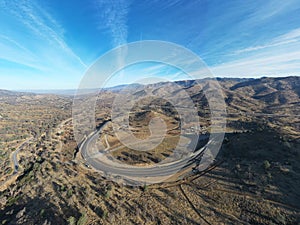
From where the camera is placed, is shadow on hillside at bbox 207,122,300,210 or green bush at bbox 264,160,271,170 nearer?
shadow on hillside at bbox 207,122,300,210

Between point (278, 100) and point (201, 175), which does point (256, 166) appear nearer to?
point (201, 175)

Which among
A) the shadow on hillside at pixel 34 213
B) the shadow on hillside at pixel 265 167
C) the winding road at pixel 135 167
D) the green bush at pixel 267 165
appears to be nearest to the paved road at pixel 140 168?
the winding road at pixel 135 167

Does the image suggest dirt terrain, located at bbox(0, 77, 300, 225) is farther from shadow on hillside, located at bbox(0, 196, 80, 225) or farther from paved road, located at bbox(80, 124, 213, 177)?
paved road, located at bbox(80, 124, 213, 177)

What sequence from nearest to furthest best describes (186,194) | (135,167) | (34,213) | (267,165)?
(34,213)
(186,194)
(267,165)
(135,167)

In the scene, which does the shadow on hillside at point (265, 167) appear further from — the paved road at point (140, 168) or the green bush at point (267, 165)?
the paved road at point (140, 168)

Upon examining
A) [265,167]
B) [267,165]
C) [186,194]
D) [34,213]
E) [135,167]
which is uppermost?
[267,165]

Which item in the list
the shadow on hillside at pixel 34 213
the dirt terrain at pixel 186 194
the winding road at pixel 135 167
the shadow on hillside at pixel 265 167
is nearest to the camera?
the dirt terrain at pixel 186 194

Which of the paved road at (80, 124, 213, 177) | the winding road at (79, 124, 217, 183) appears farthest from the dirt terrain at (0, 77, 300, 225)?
the winding road at (79, 124, 217, 183)

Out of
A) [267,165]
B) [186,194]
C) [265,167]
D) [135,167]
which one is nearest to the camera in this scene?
[186,194]

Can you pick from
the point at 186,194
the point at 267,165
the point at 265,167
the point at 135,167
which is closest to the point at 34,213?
the point at 186,194

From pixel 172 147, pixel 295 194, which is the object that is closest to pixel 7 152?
pixel 172 147

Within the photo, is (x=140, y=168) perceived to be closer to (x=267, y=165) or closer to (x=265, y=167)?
(x=265, y=167)
